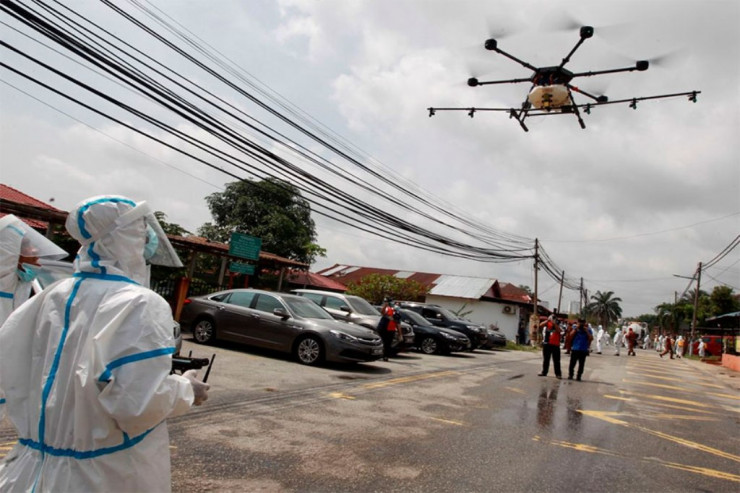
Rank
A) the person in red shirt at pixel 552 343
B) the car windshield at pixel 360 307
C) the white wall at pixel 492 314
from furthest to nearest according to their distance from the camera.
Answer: the white wall at pixel 492 314 → the car windshield at pixel 360 307 → the person in red shirt at pixel 552 343

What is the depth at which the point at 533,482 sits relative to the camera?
429 cm

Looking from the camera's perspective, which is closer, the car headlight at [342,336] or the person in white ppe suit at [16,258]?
the person in white ppe suit at [16,258]

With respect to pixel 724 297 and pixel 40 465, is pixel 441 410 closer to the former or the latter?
pixel 40 465

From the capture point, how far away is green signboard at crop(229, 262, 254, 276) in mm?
17719

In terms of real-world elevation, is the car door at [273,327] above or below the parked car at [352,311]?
below

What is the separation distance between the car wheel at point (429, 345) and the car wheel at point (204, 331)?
7.57m

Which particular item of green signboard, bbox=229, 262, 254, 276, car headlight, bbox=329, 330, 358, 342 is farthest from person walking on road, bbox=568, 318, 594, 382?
green signboard, bbox=229, 262, 254, 276

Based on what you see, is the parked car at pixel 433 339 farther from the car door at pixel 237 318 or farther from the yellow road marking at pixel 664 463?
the yellow road marking at pixel 664 463

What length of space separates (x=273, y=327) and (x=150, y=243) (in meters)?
→ 8.68

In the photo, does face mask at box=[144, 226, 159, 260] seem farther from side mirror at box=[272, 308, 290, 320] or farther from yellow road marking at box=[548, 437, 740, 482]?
side mirror at box=[272, 308, 290, 320]

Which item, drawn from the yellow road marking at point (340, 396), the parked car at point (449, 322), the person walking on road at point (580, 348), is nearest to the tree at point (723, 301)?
the parked car at point (449, 322)

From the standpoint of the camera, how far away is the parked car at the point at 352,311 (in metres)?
13.5

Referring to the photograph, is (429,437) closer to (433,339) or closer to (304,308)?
(304,308)

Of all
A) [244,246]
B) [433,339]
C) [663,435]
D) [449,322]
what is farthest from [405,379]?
[449,322]
